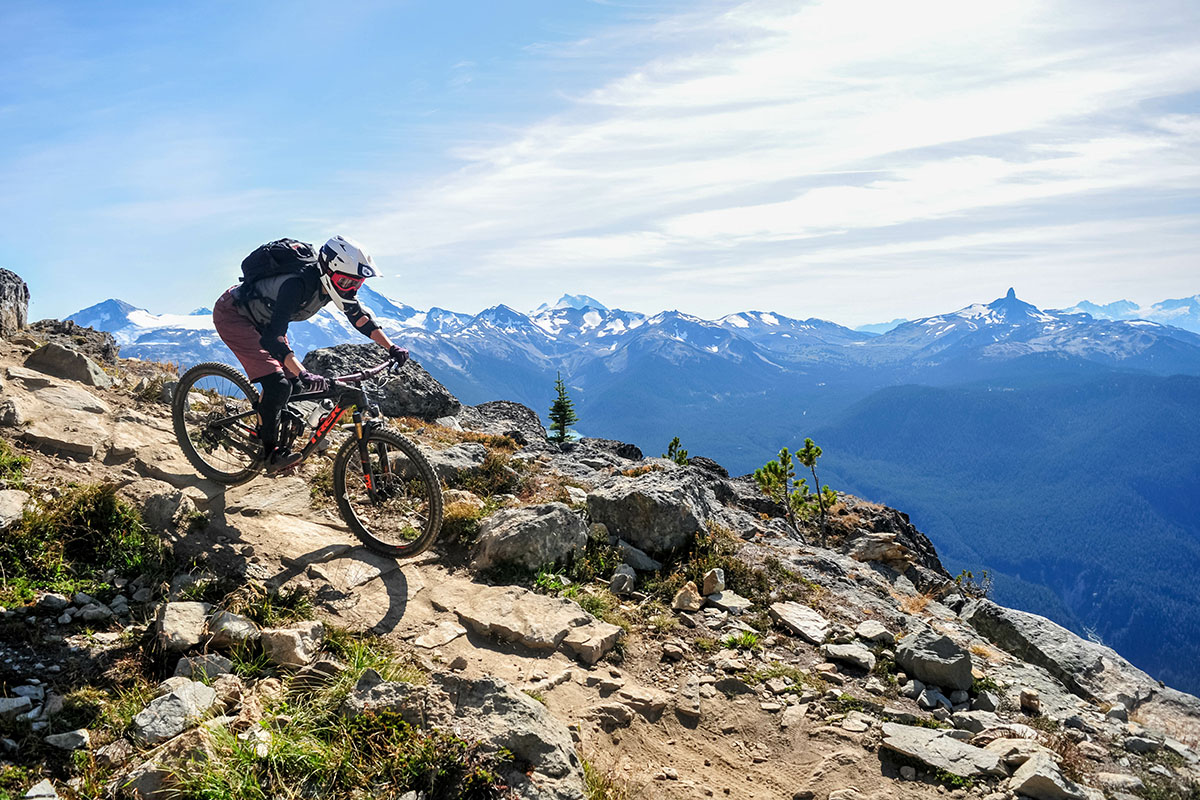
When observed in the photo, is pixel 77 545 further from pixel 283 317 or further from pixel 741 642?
pixel 741 642

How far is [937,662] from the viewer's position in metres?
7.88

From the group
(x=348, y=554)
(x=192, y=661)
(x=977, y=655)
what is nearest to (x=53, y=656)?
(x=192, y=661)

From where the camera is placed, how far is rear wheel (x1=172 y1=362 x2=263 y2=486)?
9656mm

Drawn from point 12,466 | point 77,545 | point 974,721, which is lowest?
point 974,721

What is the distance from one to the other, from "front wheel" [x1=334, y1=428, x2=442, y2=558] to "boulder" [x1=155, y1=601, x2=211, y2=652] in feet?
8.39

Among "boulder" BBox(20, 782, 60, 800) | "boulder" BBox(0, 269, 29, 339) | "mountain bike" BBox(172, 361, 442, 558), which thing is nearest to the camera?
"boulder" BBox(20, 782, 60, 800)

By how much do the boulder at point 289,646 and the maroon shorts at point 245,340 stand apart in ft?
14.0

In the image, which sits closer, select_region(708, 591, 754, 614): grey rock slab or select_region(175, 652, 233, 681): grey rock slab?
select_region(175, 652, 233, 681): grey rock slab

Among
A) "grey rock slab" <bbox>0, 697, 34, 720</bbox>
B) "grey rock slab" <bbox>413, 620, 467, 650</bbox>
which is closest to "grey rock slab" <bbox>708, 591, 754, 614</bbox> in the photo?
"grey rock slab" <bbox>413, 620, 467, 650</bbox>

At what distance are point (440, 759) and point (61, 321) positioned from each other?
27761mm

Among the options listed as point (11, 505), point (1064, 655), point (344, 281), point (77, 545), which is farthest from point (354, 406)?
point (1064, 655)

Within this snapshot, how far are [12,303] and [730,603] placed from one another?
72.5 feet

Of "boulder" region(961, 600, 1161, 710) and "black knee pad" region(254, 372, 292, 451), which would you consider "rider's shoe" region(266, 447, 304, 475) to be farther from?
"boulder" region(961, 600, 1161, 710)

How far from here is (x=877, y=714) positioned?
6980 mm
